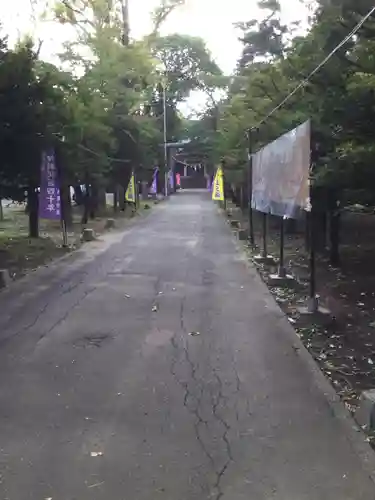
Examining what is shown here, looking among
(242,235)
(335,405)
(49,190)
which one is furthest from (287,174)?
(242,235)

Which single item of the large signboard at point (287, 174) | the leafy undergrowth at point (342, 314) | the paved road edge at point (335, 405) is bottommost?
the leafy undergrowth at point (342, 314)

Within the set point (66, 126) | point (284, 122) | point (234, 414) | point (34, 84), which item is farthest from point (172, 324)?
point (66, 126)

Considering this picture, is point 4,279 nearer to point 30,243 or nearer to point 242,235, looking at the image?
point 30,243

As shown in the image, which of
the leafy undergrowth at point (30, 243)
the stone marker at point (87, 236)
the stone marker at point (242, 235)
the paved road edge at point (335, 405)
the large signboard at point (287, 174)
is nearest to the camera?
the paved road edge at point (335, 405)

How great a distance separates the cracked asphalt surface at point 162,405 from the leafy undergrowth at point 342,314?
341 millimetres

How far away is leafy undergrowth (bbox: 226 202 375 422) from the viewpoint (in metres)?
6.53

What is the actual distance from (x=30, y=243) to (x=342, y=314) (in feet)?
40.2

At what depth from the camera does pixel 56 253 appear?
1733cm

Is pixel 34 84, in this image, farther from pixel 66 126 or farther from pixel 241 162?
pixel 241 162

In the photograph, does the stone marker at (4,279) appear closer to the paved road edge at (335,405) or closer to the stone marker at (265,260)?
the paved road edge at (335,405)

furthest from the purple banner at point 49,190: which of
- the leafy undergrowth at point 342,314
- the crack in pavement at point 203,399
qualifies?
the crack in pavement at point 203,399

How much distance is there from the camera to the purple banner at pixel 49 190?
56.2ft

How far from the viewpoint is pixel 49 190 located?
17172 millimetres

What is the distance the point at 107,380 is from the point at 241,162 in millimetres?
20406
